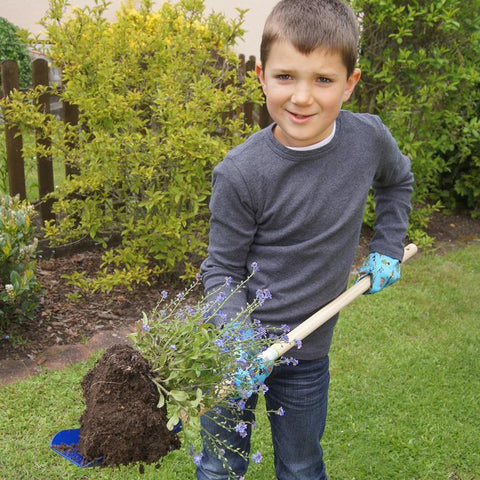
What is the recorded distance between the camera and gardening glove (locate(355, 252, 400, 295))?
226 cm

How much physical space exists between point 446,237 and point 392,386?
2.75 m

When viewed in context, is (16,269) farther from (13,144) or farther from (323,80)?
(323,80)

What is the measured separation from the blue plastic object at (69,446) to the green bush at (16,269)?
1.79 meters

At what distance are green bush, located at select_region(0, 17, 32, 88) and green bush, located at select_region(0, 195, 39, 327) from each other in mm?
5327

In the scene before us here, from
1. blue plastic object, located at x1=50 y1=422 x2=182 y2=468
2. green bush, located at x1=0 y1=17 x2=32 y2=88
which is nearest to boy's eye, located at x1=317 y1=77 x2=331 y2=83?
blue plastic object, located at x1=50 y1=422 x2=182 y2=468

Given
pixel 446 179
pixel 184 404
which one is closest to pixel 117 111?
pixel 184 404

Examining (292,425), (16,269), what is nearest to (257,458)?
(292,425)

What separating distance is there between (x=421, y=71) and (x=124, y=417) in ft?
14.7

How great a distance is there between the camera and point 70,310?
3918 millimetres

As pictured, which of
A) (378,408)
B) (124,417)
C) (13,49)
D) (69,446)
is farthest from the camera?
(13,49)

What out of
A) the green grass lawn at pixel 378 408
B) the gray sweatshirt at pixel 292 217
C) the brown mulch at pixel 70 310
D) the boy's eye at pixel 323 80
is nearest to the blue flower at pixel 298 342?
the gray sweatshirt at pixel 292 217

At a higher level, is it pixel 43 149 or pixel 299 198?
pixel 299 198

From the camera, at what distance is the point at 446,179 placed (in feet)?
21.0

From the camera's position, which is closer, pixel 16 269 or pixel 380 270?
pixel 380 270
